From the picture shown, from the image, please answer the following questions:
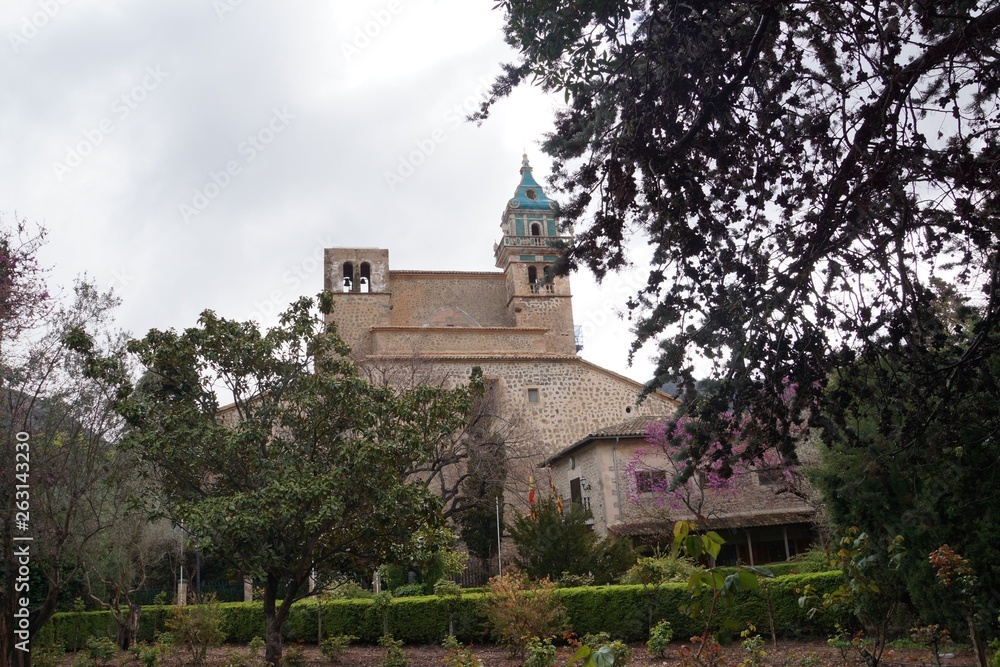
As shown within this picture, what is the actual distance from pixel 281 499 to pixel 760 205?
7.72 metres

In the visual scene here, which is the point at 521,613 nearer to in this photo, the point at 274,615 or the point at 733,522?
the point at 274,615

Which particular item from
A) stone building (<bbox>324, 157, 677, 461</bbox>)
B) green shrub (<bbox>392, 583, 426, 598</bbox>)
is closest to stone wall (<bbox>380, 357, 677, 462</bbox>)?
stone building (<bbox>324, 157, 677, 461</bbox>)

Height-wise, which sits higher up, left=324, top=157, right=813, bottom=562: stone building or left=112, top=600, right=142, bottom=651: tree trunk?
left=324, top=157, right=813, bottom=562: stone building

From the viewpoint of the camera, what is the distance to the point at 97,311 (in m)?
12.6

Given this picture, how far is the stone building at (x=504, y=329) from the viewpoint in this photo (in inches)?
1203

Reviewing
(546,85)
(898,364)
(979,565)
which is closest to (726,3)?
(546,85)

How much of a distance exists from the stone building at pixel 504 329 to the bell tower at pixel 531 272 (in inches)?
1.7

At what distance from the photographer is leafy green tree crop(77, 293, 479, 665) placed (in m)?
11.1

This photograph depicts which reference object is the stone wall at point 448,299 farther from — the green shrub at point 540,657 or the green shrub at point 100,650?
the green shrub at point 540,657


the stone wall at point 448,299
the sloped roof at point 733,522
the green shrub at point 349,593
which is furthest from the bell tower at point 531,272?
the green shrub at point 349,593

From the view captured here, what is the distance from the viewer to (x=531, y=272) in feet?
116

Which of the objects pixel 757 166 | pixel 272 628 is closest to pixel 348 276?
pixel 272 628

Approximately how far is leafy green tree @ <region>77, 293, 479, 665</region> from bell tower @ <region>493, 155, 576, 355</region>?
21306mm

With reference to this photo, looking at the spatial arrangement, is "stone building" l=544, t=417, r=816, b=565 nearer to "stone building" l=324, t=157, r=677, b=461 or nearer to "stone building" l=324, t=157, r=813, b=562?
"stone building" l=324, t=157, r=813, b=562
